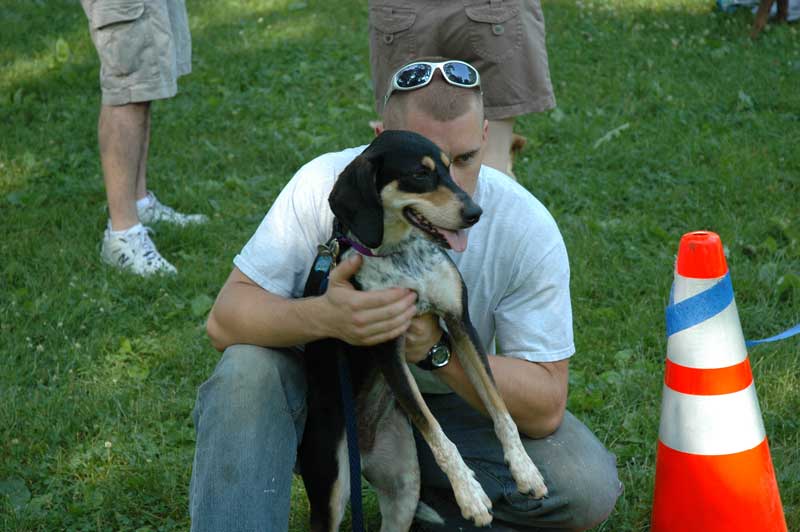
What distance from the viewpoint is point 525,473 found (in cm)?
261

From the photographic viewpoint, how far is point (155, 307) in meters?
4.80

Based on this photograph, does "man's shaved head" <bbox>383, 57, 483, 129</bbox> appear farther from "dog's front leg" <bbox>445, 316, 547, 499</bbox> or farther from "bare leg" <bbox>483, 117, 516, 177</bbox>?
"bare leg" <bbox>483, 117, 516, 177</bbox>

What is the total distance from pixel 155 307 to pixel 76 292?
0.46 metres

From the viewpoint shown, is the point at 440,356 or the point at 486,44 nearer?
the point at 440,356

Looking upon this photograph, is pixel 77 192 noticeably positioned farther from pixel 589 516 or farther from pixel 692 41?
pixel 692 41

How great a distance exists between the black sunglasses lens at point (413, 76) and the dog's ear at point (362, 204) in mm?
459

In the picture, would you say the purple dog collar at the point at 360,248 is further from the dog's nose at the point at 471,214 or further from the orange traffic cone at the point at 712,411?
the orange traffic cone at the point at 712,411

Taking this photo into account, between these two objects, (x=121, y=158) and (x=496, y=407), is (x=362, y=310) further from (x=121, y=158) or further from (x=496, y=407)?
(x=121, y=158)

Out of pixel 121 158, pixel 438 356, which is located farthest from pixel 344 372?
pixel 121 158

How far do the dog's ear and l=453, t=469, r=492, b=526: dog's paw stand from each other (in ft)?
2.21

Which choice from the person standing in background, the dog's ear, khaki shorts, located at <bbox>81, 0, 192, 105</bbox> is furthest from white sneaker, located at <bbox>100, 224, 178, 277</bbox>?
the dog's ear

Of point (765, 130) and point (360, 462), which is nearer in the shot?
point (360, 462)

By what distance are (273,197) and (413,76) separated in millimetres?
3367

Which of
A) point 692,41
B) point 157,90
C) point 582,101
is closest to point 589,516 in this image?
Result: point 157,90
